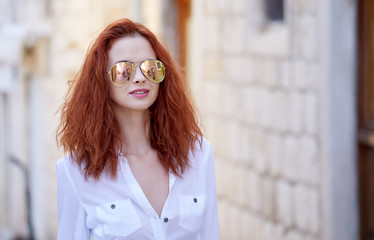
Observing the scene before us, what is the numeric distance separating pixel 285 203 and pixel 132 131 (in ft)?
10.6

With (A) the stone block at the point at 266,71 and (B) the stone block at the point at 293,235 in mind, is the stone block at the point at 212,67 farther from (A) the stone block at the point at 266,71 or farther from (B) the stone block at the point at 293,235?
(B) the stone block at the point at 293,235

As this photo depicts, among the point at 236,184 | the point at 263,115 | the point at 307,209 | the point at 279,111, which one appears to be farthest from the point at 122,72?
the point at 236,184

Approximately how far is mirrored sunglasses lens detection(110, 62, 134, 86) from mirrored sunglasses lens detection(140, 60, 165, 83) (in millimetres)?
40

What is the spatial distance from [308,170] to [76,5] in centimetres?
568

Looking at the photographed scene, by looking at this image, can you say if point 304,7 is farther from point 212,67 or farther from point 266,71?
point 212,67

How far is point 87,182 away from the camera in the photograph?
8.97 feet

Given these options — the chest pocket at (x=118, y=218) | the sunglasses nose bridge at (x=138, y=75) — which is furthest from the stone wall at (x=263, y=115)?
the chest pocket at (x=118, y=218)

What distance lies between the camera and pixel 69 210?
2768 millimetres

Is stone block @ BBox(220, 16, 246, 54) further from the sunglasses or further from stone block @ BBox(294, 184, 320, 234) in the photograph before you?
the sunglasses

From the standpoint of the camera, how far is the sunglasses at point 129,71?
2746mm

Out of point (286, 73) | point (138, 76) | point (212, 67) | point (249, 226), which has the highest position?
point (138, 76)

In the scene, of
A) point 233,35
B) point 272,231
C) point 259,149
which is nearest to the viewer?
point 272,231

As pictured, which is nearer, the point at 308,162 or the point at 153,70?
the point at 153,70

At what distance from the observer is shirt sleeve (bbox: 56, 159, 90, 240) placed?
276 cm
